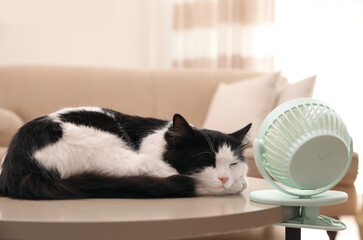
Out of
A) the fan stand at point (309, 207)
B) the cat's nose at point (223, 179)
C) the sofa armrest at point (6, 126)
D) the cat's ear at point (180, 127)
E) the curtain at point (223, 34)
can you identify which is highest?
the curtain at point (223, 34)

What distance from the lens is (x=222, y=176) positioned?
1.03 metres

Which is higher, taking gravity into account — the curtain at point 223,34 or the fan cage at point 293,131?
the curtain at point 223,34

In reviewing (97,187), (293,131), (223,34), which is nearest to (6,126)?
(97,187)

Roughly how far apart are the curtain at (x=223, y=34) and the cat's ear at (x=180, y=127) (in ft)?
8.57

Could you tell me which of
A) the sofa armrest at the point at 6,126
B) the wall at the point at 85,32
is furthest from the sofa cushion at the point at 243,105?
the wall at the point at 85,32

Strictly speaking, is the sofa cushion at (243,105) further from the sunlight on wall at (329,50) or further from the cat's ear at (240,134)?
the cat's ear at (240,134)

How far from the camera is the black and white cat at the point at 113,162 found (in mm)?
977

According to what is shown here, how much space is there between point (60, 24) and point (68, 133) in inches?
122

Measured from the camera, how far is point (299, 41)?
341 cm

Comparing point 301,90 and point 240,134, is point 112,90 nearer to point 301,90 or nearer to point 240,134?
point 301,90

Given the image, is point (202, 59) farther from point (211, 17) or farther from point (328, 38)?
point (328, 38)

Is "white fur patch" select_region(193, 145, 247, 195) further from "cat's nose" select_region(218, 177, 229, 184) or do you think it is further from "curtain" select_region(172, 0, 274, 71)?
"curtain" select_region(172, 0, 274, 71)

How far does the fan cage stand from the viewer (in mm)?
906

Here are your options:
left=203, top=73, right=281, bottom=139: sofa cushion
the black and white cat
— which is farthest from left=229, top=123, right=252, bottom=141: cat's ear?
left=203, top=73, right=281, bottom=139: sofa cushion
